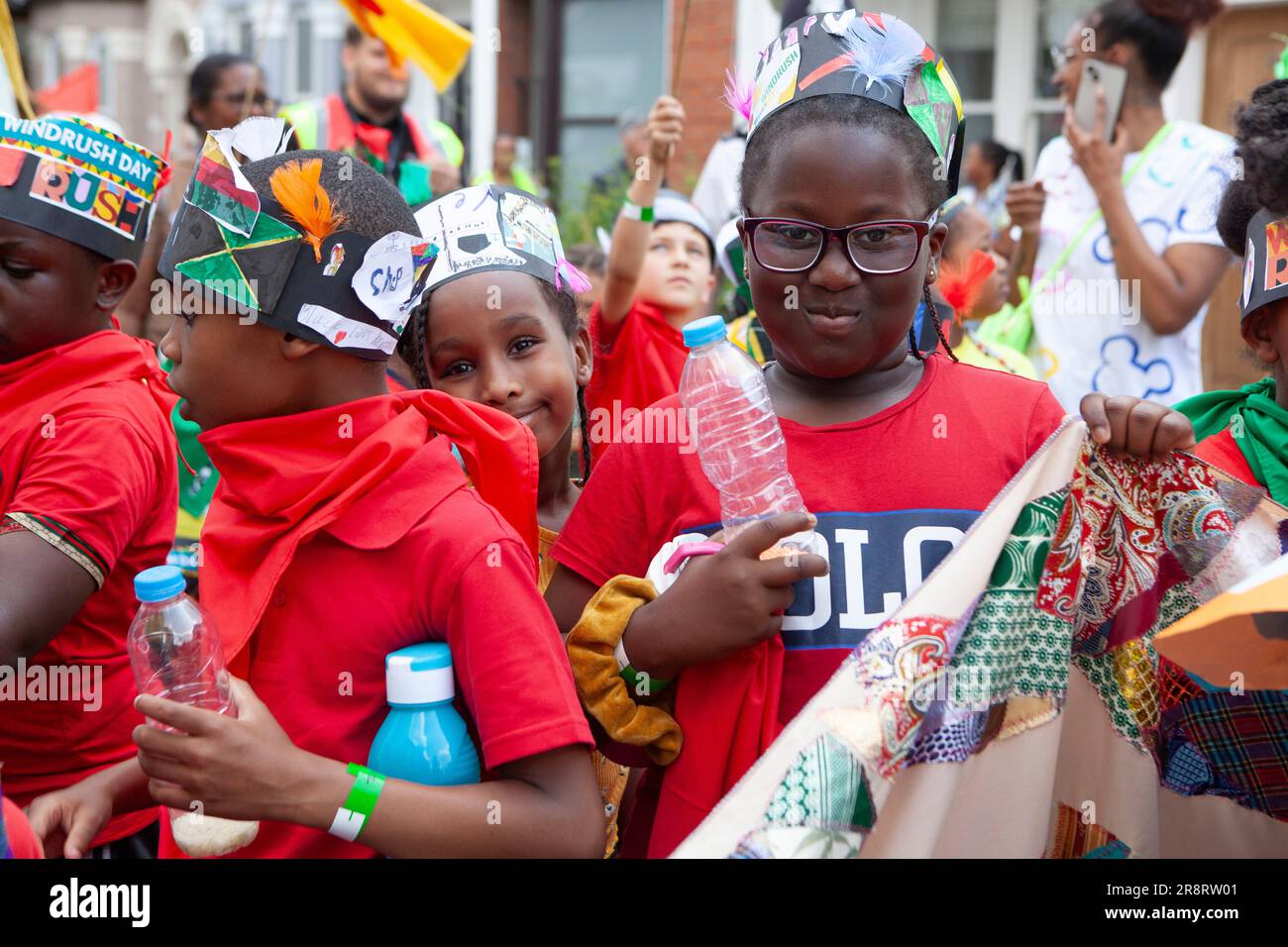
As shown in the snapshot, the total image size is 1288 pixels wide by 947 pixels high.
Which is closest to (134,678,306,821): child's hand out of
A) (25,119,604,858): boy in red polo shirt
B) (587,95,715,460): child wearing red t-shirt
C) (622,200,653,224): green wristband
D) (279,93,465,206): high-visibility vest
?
(25,119,604,858): boy in red polo shirt

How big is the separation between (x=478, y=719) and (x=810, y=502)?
26.4 inches

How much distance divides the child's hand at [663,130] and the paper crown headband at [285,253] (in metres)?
2.42

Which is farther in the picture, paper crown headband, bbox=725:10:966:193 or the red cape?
paper crown headband, bbox=725:10:966:193

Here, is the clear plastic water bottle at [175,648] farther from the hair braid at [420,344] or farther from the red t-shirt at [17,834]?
the hair braid at [420,344]

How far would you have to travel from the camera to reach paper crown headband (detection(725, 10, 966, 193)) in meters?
2.29

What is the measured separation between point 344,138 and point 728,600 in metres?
4.66

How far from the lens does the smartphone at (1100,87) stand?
4.84m

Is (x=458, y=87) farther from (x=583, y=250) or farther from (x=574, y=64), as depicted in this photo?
(x=583, y=250)

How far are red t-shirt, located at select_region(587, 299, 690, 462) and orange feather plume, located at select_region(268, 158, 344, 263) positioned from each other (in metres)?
2.05

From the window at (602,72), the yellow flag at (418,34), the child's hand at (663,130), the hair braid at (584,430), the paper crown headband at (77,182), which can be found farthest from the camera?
the window at (602,72)

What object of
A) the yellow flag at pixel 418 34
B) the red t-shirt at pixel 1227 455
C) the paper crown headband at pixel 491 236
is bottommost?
the red t-shirt at pixel 1227 455

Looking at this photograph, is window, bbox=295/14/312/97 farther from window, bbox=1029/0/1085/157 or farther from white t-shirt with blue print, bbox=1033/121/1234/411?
white t-shirt with blue print, bbox=1033/121/1234/411

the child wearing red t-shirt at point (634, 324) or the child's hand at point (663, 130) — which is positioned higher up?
the child's hand at point (663, 130)

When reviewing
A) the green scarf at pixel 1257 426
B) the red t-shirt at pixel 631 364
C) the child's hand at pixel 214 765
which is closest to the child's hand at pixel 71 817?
the child's hand at pixel 214 765
